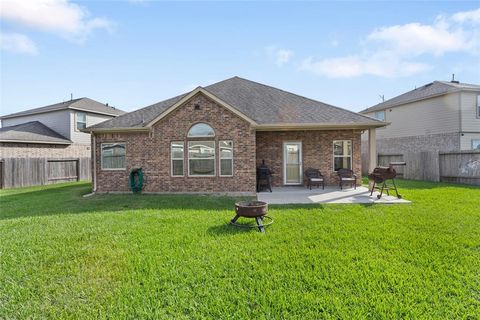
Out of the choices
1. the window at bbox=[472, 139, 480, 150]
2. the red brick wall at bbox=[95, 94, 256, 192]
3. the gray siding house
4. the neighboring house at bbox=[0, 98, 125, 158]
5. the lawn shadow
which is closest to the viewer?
the lawn shadow

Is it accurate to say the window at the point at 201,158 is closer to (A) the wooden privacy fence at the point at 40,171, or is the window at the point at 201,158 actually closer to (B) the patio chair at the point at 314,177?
(B) the patio chair at the point at 314,177

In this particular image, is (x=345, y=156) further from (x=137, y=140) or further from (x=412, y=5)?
(x=137, y=140)

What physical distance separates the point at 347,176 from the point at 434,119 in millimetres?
10473

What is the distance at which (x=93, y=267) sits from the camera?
4504 millimetres

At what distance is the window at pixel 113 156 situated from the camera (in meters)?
12.4

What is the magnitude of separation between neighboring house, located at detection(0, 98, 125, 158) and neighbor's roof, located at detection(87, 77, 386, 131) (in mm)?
8847

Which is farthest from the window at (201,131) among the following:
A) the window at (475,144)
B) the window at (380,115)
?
the window at (380,115)

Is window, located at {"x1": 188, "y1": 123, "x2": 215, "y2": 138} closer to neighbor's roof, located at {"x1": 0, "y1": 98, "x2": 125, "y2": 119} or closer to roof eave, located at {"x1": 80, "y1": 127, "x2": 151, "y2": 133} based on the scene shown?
roof eave, located at {"x1": 80, "y1": 127, "x2": 151, "y2": 133}

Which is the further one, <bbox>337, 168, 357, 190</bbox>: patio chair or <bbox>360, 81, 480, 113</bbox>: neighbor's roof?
<bbox>360, 81, 480, 113</bbox>: neighbor's roof

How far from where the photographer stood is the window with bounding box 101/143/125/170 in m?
12.4

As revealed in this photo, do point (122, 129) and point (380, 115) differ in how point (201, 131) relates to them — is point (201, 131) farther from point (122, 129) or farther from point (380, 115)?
point (380, 115)

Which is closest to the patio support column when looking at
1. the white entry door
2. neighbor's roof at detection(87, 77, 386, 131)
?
neighbor's roof at detection(87, 77, 386, 131)

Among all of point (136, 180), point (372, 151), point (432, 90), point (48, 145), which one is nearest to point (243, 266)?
point (136, 180)

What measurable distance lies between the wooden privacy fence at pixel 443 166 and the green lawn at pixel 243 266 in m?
8.49
